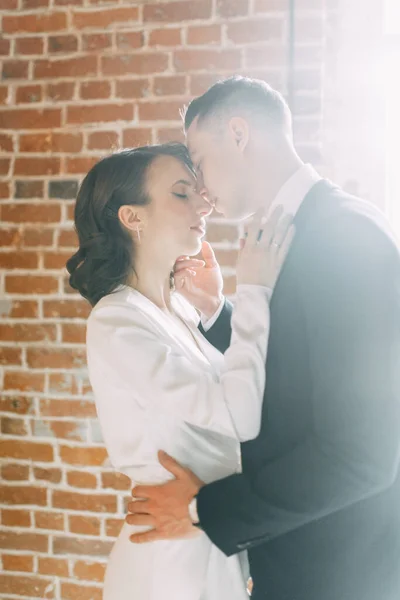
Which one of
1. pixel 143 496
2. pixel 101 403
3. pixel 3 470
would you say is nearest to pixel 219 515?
pixel 143 496

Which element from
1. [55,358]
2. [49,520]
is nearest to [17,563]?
[49,520]

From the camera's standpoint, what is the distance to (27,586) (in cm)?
212

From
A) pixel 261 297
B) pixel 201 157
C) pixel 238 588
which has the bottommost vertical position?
pixel 238 588

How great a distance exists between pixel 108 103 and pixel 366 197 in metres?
0.96

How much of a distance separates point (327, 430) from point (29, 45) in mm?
1775

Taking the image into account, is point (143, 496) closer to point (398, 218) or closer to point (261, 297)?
point (261, 297)

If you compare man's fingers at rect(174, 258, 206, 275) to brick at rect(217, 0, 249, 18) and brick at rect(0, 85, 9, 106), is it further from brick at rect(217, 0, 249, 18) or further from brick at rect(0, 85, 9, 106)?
brick at rect(0, 85, 9, 106)

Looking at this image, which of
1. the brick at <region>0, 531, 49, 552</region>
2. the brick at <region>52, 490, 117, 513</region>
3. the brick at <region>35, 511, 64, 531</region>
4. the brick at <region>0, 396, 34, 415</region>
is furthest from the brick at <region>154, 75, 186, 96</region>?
the brick at <region>0, 531, 49, 552</region>

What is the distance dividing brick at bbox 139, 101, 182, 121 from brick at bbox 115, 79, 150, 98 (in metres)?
0.04

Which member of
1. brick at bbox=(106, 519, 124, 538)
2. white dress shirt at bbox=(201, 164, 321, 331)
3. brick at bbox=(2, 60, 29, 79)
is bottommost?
brick at bbox=(106, 519, 124, 538)

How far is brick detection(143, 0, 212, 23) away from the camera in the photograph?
192 cm

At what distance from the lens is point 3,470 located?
6.97ft

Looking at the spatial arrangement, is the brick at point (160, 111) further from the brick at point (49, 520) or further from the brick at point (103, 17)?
the brick at point (49, 520)

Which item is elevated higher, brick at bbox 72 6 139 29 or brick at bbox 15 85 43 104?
brick at bbox 72 6 139 29
